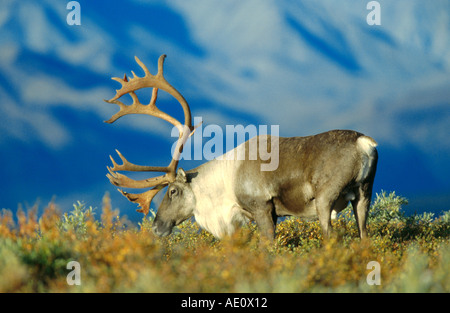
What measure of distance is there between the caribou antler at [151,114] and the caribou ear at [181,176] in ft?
0.49

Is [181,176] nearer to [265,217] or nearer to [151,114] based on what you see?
[151,114]

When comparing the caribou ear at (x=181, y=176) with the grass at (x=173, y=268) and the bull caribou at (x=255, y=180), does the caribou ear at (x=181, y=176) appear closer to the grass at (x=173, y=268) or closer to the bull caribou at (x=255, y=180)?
the bull caribou at (x=255, y=180)

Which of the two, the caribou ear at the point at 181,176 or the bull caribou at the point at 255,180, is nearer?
the bull caribou at the point at 255,180

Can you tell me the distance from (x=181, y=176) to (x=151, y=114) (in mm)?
1570

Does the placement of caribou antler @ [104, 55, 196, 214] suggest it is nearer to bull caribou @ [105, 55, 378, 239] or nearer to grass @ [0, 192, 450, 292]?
bull caribou @ [105, 55, 378, 239]

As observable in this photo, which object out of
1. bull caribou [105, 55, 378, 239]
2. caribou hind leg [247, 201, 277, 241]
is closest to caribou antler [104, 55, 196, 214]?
bull caribou [105, 55, 378, 239]

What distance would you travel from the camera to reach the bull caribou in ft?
24.8

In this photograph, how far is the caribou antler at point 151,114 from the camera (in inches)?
356

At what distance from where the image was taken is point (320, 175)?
7582 millimetres

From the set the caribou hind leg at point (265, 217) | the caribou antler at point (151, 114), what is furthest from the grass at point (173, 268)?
the caribou antler at point (151, 114)

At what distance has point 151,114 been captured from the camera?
947 cm

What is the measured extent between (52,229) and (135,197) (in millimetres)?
2840
